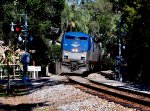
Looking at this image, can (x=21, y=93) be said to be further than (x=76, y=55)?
No

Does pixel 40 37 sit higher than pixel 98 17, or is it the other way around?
pixel 98 17

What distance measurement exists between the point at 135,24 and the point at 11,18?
2035cm

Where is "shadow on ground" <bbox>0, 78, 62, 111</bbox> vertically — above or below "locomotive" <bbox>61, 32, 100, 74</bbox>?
below

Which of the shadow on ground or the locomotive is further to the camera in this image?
the locomotive

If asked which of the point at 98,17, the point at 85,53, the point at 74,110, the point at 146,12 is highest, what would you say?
the point at 98,17

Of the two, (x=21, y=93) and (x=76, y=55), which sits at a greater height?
(x=76, y=55)

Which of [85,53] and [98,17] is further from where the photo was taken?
[98,17]

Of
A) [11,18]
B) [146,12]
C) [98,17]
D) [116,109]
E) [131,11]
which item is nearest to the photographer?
[116,109]

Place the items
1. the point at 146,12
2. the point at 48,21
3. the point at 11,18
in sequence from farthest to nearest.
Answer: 1. the point at 48,21
2. the point at 11,18
3. the point at 146,12

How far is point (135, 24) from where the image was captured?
31.5 metres

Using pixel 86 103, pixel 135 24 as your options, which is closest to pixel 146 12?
pixel 135 24

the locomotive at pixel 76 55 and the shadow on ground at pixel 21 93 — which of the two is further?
the locomotive at pixel 76 55

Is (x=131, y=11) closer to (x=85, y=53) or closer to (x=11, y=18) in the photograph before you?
(x=85, y=53)

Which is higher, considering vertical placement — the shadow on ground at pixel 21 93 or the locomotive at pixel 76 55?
the locomotive at pixel 76 55
